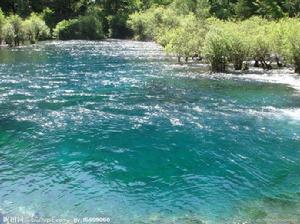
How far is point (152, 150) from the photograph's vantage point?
933 inches

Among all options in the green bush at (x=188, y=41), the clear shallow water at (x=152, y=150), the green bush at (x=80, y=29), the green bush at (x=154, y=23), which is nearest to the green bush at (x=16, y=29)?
the green bush at (x=80, y=29)

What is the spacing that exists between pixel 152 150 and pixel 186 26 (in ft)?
139

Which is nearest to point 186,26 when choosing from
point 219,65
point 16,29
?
point 219,65

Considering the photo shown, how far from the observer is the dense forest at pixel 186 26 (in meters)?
50.3

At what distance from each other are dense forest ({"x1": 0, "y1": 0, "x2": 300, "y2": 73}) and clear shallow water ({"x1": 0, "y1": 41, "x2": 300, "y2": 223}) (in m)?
7.18

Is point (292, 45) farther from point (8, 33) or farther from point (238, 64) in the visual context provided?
point (8, 33)

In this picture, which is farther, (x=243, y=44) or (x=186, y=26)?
(x=186, y=26)

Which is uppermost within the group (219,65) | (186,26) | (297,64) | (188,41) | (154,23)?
(154,23)

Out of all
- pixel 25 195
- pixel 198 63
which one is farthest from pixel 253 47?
pixel 25 195

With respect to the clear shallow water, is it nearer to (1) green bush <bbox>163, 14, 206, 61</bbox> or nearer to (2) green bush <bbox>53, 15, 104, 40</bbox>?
(1) green bush <bbox>163, 14, 206, 61</bbox>

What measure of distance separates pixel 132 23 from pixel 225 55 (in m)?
70.5

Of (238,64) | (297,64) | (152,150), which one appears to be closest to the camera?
(152,150)

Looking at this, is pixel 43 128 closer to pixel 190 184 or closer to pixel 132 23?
pixel 190 184

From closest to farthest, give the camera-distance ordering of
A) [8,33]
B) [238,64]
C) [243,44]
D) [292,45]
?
[292,45] < [243,44] < [238,64] < [8,33]
